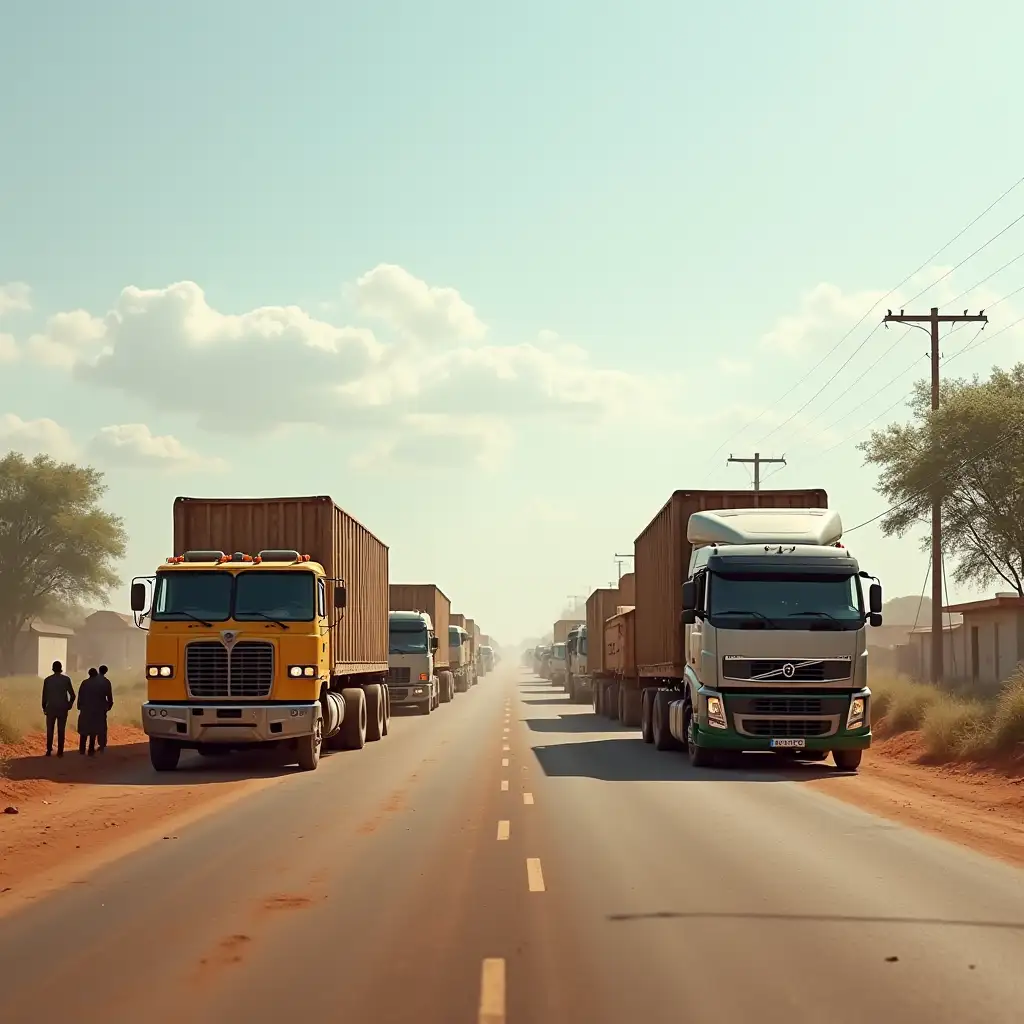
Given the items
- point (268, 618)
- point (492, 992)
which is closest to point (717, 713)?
point (268, 618)

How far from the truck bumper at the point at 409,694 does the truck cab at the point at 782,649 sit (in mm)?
22489

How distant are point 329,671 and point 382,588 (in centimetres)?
1041

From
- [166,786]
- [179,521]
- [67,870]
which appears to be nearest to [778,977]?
[67,870]

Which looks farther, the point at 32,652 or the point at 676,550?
the point at 32,652

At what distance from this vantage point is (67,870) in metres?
11.4

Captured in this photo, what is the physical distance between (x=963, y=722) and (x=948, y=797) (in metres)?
5.69

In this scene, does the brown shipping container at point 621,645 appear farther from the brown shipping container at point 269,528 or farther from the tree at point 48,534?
the tree at point 48,534

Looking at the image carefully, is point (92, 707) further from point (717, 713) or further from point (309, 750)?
point (717, 713)

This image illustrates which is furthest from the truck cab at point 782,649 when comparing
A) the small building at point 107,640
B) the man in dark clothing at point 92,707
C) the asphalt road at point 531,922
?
the small building at point 107,640

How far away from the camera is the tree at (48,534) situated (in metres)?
82.9

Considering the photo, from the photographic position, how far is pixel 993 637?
46906mm

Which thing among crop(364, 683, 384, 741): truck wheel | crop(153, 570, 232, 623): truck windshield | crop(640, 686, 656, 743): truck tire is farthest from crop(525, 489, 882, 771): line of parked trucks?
crop(364, 683, 384, 741): truck wheel

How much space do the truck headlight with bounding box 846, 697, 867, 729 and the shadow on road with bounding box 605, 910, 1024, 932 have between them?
475 inches

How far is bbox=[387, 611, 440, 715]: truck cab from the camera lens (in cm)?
4253
